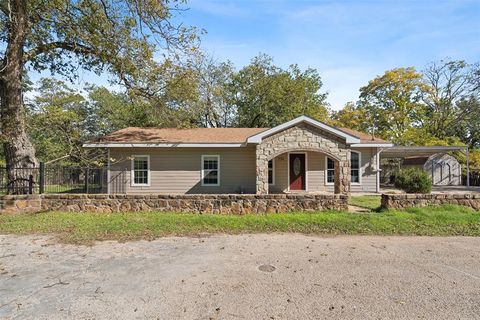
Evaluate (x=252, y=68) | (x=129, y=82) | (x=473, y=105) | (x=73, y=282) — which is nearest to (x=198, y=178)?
(x=129, y=82)

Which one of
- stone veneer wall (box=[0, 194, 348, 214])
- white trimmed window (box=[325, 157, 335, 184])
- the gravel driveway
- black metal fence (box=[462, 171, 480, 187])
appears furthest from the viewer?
black metal fence (box=[462, 171, 480, 187])

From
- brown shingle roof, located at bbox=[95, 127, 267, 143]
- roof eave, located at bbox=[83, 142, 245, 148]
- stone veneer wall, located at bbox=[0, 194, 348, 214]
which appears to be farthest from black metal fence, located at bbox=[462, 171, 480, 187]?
roof eave, located at bbox=[83, 142, 245, 148]

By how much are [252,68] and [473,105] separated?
23894 millimetres

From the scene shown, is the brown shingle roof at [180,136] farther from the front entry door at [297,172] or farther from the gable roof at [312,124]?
the front entry door at [297,172]

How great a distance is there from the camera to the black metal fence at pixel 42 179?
390 inches

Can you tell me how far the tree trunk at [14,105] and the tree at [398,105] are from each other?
30993mm

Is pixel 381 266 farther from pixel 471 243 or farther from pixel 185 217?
pixel 185 217

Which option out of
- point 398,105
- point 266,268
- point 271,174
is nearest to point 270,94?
point 271,174

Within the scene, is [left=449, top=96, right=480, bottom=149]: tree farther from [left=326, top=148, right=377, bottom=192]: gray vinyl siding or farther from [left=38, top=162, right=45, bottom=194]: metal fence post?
[left=38, top=162, right=45, bottom=194]: metal fence post

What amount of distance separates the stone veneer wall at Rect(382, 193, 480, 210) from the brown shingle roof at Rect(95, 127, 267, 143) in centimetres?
692

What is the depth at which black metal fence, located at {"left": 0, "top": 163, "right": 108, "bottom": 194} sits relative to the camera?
32.5ft

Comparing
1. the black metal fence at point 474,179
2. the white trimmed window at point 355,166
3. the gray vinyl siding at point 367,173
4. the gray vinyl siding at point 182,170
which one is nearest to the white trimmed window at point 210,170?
the gray vinyl siding at point 182,170

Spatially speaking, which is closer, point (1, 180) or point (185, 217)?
point (185, 217)

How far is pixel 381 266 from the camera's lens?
495cm
